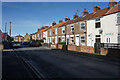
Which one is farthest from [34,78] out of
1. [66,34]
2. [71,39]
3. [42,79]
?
[66,34]

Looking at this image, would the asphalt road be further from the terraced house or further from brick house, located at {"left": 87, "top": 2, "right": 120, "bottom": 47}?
brick house, located at {"left": 87, "top": 2, "right": 120, "bottom": 47}

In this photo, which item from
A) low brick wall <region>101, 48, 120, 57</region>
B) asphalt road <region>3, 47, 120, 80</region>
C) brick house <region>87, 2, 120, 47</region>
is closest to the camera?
asphalt road <region>3, 47, 120, 80</region>

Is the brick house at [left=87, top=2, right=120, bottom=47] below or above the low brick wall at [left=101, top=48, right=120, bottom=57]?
above

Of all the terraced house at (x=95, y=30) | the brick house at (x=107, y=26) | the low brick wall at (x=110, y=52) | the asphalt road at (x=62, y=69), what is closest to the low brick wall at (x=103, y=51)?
the low brick wall at (x=110, y=52)

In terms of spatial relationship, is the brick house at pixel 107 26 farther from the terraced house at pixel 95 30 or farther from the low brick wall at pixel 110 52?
the low brick wall at pixel 110 52

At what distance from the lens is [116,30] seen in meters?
16.9

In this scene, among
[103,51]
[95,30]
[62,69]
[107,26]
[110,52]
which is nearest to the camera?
[62,69]

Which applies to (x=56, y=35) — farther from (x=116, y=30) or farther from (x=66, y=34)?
(x=116, y=30)

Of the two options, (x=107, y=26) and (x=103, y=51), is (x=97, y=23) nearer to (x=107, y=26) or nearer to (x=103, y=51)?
(x=107, y=26)

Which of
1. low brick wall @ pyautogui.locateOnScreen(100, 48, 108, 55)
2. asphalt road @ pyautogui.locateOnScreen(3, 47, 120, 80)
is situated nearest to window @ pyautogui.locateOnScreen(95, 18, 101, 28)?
low brick wall @ pyautogui.locateOnScreen(100, 48, 108, 55)

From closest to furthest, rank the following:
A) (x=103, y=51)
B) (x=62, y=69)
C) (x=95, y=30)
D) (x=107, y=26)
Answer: (x=62, y=69)
(x=103, y=51)
(x=107, y=26)
(x=95, y=30)

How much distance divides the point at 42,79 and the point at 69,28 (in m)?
23.4

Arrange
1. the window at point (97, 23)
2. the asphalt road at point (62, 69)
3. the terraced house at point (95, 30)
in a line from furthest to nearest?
the window at point (97, 23) → the terraced house at point (95, 30) → the asphalt road at point (62, 69)

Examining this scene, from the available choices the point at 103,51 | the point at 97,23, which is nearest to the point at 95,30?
the point at 97,23
